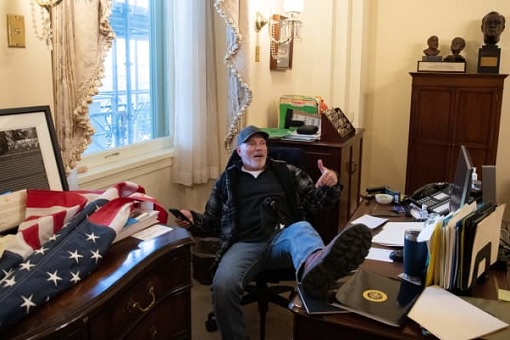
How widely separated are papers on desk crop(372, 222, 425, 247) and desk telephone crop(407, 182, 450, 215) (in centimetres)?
16

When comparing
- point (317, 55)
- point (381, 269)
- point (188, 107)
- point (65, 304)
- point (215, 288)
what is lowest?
point (215, 288)

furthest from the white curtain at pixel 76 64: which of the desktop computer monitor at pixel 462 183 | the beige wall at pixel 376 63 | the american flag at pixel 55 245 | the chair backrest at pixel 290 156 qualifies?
the beige wall at pixel 376 63

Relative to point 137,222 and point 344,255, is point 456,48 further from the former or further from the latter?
point 137,222

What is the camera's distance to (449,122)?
168 inches

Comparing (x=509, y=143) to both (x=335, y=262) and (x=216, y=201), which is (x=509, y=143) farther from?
(x=335, y=262)

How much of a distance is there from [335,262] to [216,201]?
116cm

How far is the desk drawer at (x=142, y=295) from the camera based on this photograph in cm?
136

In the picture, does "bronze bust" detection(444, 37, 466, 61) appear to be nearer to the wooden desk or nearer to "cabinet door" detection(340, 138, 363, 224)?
"cabinet door" detection(340, 138, 363, 224)

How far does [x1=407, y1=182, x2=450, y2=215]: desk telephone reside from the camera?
2.36 m

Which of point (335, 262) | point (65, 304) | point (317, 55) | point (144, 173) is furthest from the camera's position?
point (317, 55)

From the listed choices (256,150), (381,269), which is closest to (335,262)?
(381,269)

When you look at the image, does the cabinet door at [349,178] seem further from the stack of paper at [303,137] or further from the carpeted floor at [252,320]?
the carpeted floor at [252,320]

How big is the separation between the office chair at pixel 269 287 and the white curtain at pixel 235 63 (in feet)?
1.25

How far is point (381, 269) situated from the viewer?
1.81 metres
